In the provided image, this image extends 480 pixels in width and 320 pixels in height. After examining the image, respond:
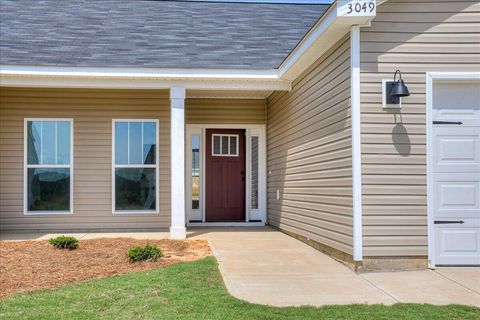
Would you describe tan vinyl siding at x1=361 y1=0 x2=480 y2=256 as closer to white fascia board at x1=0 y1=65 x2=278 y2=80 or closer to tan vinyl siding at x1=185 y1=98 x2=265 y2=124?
white fascia board at x1=0 y1=65 x2=278 y2=80

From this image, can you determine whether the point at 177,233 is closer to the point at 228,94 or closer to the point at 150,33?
the point at 228,94

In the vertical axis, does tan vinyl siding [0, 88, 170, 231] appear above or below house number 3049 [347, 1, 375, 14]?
below

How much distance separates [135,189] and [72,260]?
3.28 metres

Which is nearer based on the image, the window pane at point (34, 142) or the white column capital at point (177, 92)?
the white column capital at point (177, 92)

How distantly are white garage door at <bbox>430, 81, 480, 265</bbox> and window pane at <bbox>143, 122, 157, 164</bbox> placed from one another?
210 inches

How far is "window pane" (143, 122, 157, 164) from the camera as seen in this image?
29.9 feet

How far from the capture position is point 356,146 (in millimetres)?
5305

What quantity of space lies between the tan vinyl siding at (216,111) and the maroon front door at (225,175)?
1.21ft

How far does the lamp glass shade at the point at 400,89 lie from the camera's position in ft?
16.8

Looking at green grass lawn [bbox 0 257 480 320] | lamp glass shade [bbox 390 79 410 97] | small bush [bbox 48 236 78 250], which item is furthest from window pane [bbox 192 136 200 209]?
lamp glass shade [bbox 390 79 410 97]

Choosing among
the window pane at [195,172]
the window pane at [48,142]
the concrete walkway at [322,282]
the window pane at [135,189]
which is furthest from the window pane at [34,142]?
the concrete walkway at [322,282]

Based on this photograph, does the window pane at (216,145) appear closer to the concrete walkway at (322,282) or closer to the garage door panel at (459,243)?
the concrete walkway at (322,282)

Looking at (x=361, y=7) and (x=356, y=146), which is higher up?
(x=361, y=7)

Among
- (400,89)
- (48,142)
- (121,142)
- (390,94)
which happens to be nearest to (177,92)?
(121,142)
